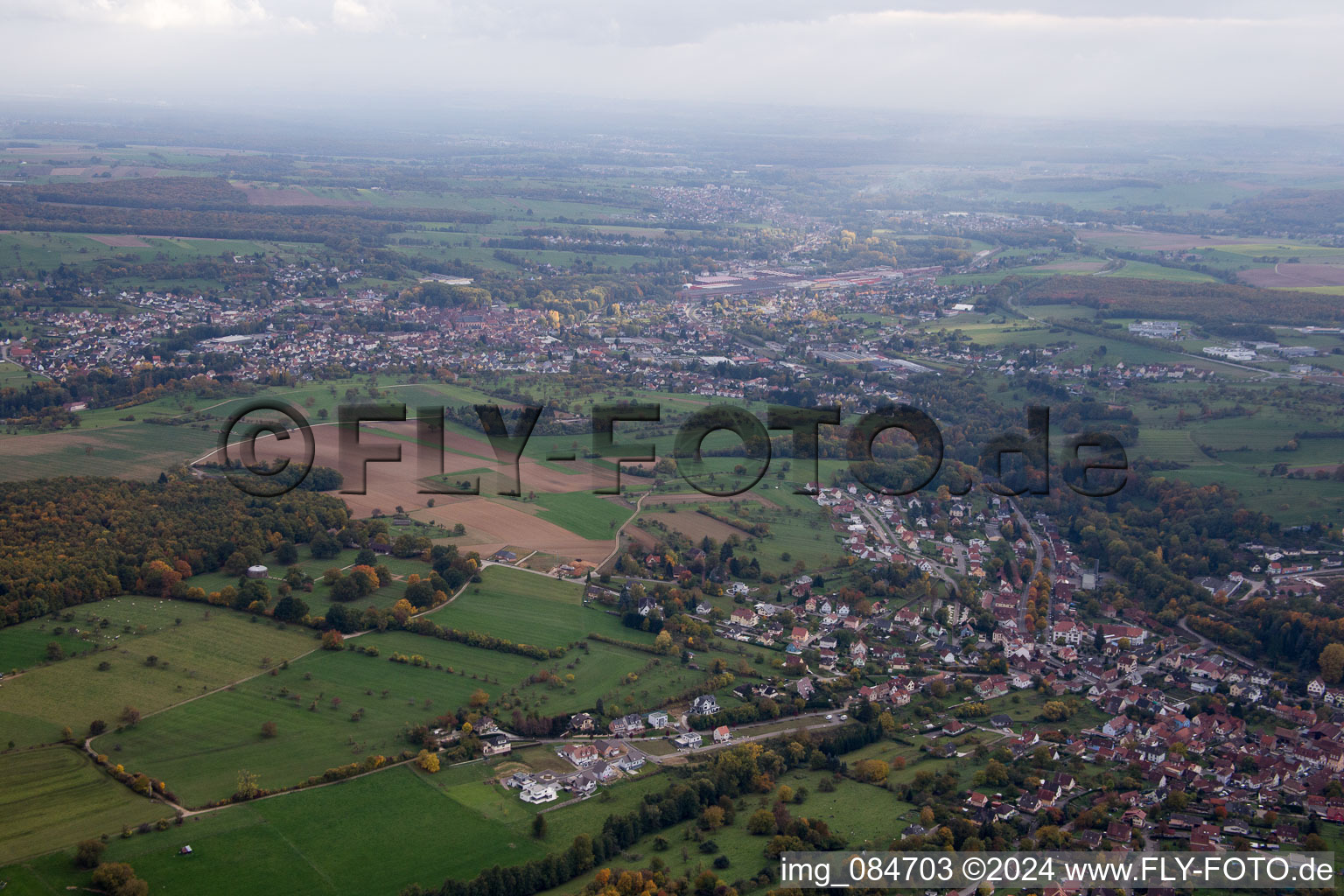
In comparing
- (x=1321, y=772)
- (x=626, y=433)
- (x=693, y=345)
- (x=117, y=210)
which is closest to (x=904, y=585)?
(x=1321, y=772)

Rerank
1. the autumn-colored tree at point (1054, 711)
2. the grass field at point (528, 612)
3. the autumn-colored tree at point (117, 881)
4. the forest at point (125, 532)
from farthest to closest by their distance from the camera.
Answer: the grass field at point (528, 612) → the forest at point (125, 532) → the autumn-colored tree at point (1054, 711) → the autumn-colored tree at point (117, 881)

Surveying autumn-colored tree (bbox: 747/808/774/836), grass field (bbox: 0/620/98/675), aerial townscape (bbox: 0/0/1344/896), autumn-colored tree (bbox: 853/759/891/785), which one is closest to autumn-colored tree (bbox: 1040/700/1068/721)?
aerial townscape (bbox: 0/0/1344/896)

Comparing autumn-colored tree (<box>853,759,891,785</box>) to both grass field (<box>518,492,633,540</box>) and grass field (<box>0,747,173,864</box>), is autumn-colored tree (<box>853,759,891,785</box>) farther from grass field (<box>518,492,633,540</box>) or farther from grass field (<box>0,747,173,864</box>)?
grass field (<box>0,747,173,864</box>)

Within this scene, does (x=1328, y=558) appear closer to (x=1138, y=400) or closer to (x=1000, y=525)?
(x=1000, y=525)

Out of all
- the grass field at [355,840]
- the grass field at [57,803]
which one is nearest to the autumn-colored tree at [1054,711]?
the grass field at [355,840]

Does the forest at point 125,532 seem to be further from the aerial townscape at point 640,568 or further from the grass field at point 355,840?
the grass field at point 355,840

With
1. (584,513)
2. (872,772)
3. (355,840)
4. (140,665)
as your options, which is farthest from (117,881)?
(584,513)

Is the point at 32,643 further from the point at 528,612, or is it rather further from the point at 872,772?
the point at 872,772
